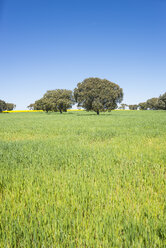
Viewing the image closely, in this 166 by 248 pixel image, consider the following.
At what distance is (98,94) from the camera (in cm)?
4741

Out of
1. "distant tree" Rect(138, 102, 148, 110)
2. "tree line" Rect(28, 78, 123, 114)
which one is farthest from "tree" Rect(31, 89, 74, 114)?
"distant tree" Rect(138, 102, 148, 110)

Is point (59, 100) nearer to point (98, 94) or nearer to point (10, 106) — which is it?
point (98, 94)

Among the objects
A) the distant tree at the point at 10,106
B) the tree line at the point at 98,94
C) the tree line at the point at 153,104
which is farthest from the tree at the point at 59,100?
the distant tree at the point at 10,106

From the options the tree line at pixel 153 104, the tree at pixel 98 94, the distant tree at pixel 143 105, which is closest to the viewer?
the tree at pixel 98 94

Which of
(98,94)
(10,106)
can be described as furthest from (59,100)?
(10,106)

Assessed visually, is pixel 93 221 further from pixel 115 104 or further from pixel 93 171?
pixel 115 104

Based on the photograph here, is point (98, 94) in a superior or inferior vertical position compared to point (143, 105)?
inferior

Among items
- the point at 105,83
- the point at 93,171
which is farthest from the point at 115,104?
the point at 93,171

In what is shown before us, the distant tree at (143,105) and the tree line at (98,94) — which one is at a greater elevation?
the distant tree at (143,105)

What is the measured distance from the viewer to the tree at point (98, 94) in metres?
47.2

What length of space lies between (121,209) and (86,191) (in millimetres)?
852

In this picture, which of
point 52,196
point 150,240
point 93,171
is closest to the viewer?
point 150,240

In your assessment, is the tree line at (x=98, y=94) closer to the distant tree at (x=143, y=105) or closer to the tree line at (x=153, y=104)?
the tree line at (x=153, y=104)

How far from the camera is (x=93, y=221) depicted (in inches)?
92.0
